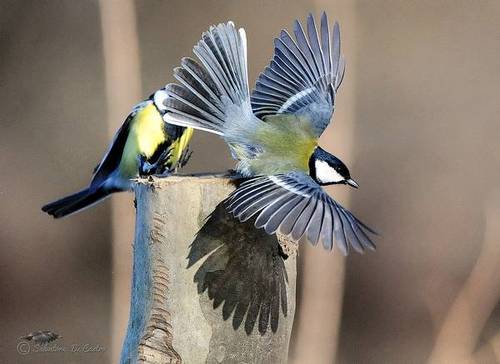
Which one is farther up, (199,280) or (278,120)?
(278,120)

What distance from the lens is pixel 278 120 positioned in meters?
1.50

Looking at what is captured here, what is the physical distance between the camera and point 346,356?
8.39ft

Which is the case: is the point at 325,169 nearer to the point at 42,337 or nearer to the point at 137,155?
the point at 137,155

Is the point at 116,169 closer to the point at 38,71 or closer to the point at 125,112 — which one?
the point at 125,112

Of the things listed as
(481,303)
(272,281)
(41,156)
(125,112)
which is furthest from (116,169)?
(481,303)

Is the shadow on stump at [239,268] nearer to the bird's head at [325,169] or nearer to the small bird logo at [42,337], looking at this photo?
the bird's head at [325,169]

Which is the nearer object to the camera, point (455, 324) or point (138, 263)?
point (138, 263)

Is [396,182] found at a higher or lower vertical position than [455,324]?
higher

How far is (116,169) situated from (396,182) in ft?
3.72

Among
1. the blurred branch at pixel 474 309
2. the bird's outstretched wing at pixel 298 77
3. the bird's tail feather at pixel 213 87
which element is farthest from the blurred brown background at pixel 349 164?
the bird's tail feather at pixel 213 87

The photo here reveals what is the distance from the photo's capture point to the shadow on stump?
1.25m

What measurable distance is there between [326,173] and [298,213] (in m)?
0.25

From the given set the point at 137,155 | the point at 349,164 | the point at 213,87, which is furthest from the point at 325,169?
the point at 349,164
